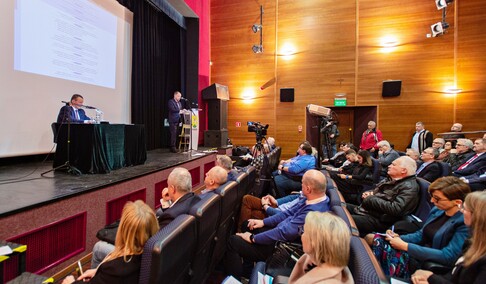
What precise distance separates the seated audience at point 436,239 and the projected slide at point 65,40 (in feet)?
14.9

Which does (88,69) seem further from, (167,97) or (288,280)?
(288,280)

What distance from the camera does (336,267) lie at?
1.03 m

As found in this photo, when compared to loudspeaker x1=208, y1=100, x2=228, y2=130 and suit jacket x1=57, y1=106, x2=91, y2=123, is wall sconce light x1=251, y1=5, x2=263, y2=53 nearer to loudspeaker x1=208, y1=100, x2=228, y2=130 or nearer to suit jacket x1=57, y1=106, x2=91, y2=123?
loudspeaker x1=208, y1=100, x2=228, y2=130

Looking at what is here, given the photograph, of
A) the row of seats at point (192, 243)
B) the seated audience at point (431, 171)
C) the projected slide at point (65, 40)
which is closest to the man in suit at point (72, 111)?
the projected slide at point (65, 40)

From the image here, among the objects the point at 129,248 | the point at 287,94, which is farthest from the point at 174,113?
the point at 129,248

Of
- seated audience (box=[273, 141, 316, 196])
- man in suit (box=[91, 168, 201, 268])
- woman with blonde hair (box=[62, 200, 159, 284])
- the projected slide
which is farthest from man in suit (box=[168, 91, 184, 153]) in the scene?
woman with blonde hair (box=[62, 200, 159, 284])

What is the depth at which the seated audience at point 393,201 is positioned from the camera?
2148mm

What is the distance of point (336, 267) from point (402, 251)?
1.04m

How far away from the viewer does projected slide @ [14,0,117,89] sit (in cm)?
356

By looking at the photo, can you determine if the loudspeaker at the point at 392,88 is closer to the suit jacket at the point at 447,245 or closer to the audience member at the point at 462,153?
the audience member at the point at 462,153

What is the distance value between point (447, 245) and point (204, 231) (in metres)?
1.39

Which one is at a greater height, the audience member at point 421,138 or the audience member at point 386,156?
the audience member at point 421,138

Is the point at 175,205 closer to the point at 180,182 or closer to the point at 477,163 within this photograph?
the point at 180,182

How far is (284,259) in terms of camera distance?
5.26 feet
